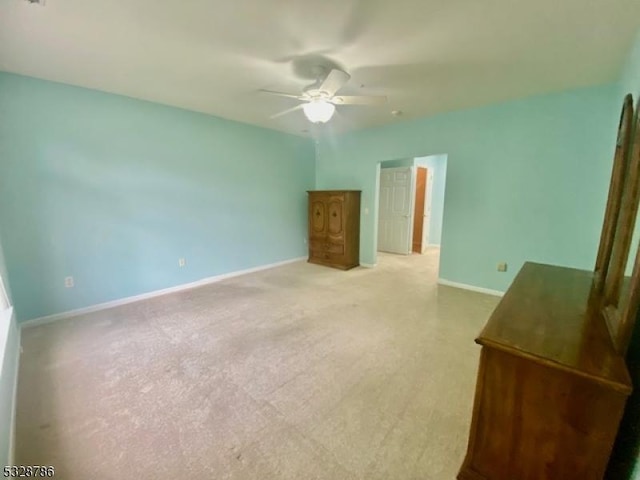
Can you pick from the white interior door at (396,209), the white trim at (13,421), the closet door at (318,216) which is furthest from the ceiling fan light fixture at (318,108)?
the white interior door at (396,209)

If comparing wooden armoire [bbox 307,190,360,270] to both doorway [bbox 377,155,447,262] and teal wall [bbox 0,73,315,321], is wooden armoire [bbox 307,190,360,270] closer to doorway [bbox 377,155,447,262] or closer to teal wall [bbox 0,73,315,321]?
teal wall [bbox 0,73,315,321]

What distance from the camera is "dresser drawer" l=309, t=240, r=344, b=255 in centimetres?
488

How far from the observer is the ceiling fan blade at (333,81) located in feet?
6.53

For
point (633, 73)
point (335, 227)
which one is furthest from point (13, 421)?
point (633, 73)

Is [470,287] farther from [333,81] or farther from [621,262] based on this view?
Result: [333,81]

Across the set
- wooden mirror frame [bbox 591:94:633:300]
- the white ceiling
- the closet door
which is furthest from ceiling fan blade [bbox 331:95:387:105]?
the closet door

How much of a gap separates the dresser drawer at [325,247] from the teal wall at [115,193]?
113 cm

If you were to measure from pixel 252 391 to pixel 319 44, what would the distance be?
101 inches

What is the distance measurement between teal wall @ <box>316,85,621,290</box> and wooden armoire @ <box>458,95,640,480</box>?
2.12 meters

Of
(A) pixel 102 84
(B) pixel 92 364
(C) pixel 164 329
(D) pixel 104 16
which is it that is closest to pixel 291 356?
(C) pixel 164 329

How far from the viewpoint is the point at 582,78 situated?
255 cm

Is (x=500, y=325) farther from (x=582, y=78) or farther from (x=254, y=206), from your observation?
(x=254, y=206)

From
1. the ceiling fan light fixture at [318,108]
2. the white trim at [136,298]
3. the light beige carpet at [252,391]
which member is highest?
the ceiling fan light fixture at [318,108]

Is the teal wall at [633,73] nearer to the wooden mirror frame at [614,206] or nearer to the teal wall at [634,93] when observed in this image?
the teal wall at [634,93]
